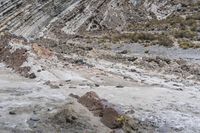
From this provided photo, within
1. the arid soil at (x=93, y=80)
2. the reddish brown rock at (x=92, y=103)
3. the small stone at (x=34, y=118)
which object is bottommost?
the arid soil at (x=93, y=80)

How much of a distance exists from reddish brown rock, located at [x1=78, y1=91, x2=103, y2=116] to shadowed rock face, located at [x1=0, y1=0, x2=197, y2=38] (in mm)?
42191

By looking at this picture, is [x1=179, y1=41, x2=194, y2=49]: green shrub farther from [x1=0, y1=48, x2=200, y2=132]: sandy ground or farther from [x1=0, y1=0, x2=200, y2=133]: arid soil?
[x1=0, y1=48, x2=200, y2=132]: sandy ground

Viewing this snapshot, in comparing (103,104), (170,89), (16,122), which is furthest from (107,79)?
(16,122)

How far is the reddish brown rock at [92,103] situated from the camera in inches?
775

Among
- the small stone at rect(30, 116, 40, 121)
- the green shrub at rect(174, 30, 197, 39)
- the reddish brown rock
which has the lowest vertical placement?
the green shrub at rect(174, 30, 197, 39)

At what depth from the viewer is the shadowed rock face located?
65812 mm

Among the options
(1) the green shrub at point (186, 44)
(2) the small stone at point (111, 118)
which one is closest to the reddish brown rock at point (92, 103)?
(2) the small stone at point (111, 118)

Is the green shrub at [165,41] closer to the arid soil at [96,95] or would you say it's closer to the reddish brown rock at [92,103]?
the arid soil at [96,95]

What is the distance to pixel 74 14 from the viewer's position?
74.7m

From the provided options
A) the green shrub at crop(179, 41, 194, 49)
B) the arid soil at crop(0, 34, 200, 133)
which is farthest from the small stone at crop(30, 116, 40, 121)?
the green shrub at crop(179, 41, 194, 49)

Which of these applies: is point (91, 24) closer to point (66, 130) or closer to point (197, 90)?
point (197, 90)

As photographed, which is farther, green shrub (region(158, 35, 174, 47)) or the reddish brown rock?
green shrub (region(158, 35, 174, 47))

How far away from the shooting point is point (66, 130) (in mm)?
17422

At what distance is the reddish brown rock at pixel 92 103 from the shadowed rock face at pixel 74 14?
4219cm
